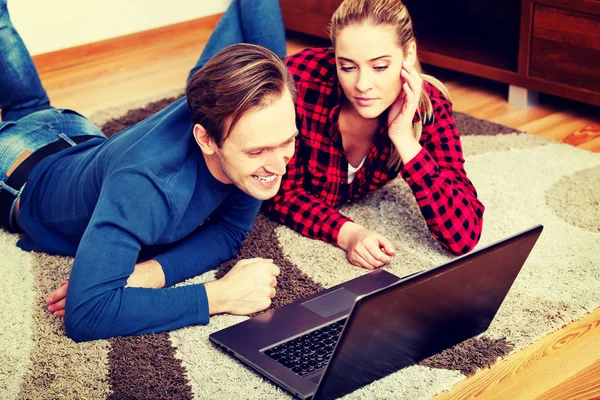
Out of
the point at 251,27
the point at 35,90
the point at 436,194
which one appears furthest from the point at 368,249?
the point at 35,90

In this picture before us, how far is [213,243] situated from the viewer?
1600mm

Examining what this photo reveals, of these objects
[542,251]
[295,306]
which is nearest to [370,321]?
[295,306]

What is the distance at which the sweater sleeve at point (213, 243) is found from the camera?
60.8 inches

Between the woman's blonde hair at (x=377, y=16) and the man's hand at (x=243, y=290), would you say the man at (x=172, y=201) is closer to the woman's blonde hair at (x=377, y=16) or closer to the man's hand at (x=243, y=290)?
the man's hand at (x=243, y=290)

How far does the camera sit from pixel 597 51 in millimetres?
2199

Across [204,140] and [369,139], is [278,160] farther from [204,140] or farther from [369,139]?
[369,139]

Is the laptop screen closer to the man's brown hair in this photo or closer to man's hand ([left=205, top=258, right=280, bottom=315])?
man's hand ([left=205, top=258, right=280, bottom=315])

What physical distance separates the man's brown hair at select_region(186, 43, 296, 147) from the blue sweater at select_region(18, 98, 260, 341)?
0.10 m

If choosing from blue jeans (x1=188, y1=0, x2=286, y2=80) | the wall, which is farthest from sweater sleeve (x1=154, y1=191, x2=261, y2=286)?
the wall

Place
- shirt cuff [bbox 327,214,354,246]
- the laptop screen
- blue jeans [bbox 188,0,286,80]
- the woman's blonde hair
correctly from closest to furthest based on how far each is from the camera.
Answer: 1. the laptop screen
2. the woman's blonde hair
3. shirt cuff [bbox 327,214,354,246]
4. blue jeans [bbox 188,0,286,80]

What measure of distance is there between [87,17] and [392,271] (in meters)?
2.19

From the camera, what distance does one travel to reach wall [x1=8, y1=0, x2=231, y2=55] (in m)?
3.08

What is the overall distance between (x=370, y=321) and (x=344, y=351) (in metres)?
0.06

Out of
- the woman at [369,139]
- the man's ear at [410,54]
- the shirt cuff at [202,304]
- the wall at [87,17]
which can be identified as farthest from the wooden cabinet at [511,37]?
the shirt cuff at [202,304]
